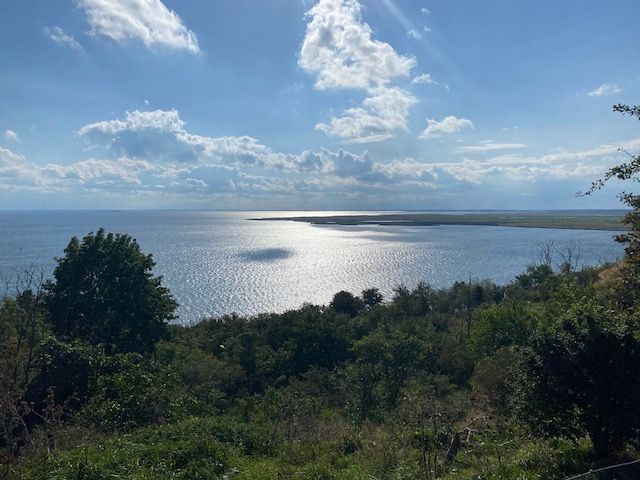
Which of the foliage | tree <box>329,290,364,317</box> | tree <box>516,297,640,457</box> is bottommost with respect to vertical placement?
tree <box>329,290,364,317</box>

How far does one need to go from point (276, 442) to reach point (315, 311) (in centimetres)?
2194

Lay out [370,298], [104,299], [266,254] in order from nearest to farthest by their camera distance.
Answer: [104,299] → [370,298] → [266,254]

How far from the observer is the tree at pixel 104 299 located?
77.5ft

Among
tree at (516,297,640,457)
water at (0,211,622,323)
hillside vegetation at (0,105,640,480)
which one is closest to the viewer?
tree at (516,297,640,457)

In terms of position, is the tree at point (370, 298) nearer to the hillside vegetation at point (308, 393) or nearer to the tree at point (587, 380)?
the hillside vegetation at point (308, 393)

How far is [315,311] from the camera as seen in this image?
32.6 m

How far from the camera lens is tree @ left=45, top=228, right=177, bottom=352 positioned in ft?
77.5

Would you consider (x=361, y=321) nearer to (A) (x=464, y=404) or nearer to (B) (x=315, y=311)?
(B) (x=315, y=311)

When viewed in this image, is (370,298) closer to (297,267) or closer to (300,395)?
(300,395)

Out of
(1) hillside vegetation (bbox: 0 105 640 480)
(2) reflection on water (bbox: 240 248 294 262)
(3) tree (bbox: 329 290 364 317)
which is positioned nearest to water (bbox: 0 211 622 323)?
(2) reflection on water (bbox: 240 248 294 262)

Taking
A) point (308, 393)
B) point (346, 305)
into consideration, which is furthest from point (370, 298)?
point (308, 393)

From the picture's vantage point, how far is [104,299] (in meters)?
24.1

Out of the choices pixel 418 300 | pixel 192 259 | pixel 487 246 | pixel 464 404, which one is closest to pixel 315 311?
pixel 418 300

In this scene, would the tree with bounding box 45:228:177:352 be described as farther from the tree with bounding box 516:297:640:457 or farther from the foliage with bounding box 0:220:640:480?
the tree with bounding box 516:297:640:457
